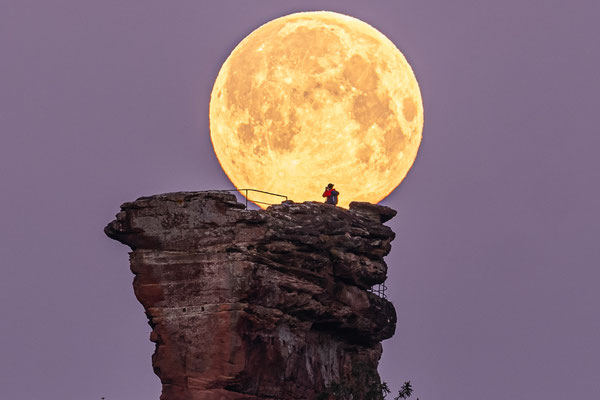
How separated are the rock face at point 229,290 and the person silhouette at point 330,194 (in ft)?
4.02

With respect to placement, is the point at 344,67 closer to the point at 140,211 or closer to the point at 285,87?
the point at 285,87

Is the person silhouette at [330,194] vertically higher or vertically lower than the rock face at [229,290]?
higher

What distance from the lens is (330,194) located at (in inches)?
4537

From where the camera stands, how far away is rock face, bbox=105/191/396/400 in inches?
4267

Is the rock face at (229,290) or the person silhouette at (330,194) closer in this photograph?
the rock face at (229,290)

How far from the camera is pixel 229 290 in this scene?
10844 centimetres

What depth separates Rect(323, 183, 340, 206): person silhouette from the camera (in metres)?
115

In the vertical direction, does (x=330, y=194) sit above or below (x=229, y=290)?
above

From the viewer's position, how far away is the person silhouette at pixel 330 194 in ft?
378

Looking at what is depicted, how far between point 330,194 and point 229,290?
9.07 m

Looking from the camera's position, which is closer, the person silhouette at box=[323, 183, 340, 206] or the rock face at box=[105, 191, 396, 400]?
the rock face at box=[105, 191, 396, 400]

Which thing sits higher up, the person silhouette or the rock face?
the person silhouette

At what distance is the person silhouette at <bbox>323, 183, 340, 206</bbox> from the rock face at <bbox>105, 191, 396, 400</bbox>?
1.22m

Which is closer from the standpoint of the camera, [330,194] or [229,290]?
[229,290]
